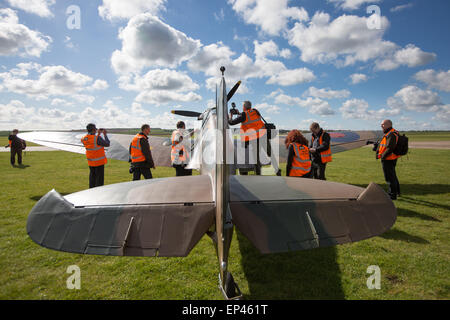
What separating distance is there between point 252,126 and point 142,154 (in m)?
3.18

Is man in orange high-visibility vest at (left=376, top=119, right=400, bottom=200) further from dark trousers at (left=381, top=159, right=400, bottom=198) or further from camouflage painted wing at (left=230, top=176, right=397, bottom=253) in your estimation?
camouflage painted wing at (left=230, top=176, right=397, bottom=253)

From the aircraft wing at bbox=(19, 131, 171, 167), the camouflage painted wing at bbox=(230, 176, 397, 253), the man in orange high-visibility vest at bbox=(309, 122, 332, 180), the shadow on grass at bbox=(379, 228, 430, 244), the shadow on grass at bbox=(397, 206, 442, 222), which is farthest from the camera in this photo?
the aircraft wing at bbox=(19, 131, 171, 167)

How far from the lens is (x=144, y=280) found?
294 cm

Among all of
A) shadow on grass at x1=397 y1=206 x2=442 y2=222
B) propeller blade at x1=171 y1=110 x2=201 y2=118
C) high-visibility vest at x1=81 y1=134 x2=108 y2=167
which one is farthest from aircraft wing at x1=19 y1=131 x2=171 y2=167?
shadow on grass at x1=397 y1=206 x2=442 y2=222

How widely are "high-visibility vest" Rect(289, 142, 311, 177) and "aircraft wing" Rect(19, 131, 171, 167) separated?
16.1ft

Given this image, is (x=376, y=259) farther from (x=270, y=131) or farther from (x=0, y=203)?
(x=0, y=203)

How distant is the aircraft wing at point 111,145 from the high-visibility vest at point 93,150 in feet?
6.70

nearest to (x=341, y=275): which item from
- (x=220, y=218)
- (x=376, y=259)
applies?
(x=376, y=259)

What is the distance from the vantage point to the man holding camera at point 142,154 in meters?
5.81

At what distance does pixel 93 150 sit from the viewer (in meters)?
6.24

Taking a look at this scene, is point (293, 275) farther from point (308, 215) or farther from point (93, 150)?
point (93, 150)

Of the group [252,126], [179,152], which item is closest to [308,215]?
[252,126]

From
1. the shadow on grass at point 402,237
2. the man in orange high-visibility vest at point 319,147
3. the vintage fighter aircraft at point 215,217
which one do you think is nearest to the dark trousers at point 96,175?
the vintage fighter aircraft at point 215,217

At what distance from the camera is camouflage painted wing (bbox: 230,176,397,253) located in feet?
6.84
